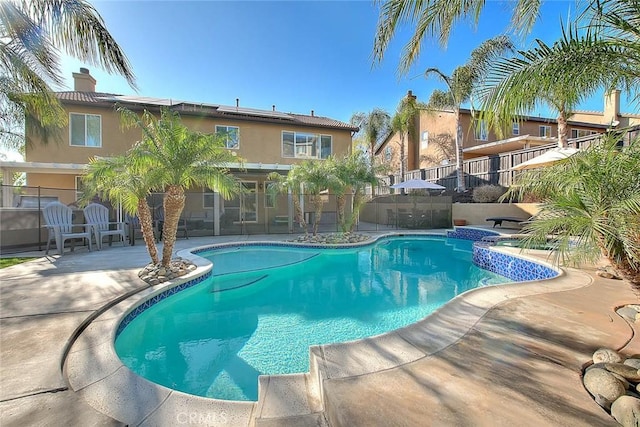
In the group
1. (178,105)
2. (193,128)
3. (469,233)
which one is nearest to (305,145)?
(178,105)

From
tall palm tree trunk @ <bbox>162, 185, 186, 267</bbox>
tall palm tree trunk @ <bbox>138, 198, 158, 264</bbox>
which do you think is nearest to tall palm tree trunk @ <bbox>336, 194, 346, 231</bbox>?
tall palm tree trunk @ <bbox>162, 185, 186, 267</bbox>

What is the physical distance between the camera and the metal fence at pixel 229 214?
895cm

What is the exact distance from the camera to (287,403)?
2268mm

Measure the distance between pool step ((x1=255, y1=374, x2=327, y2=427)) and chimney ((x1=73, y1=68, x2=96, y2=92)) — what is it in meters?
19.7

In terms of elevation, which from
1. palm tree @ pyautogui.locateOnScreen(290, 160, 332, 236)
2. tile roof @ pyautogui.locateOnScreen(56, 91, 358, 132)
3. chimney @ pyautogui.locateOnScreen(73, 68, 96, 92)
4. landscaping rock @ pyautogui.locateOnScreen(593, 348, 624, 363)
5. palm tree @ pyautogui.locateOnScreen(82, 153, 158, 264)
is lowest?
landscaping rock @ pyautogui.locateOnScreen(593, 348, 624, 363)

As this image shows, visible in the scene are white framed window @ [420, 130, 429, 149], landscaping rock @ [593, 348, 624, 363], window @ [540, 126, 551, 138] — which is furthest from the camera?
white framed window @ [420, 130, 429, 149]

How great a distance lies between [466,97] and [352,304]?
613 inches

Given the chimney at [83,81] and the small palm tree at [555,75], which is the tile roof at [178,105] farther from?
the small palm tree at [555,75]

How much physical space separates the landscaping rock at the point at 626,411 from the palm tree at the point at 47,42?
33.4ft

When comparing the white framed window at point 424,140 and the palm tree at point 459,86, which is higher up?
the palm tree at point 459,86

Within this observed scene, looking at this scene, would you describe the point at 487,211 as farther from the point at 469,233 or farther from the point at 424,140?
the point at 424,140

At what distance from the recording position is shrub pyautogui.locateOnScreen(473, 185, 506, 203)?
15.2 meters

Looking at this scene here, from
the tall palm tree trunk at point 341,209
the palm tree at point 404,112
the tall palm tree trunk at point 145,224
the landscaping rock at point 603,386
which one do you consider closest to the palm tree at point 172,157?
the tall palm tree trunk at point 145,224

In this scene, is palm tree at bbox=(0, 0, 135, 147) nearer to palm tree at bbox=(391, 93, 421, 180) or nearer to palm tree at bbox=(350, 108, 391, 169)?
palm tree at bbox=(391, 93, 421, 180)
